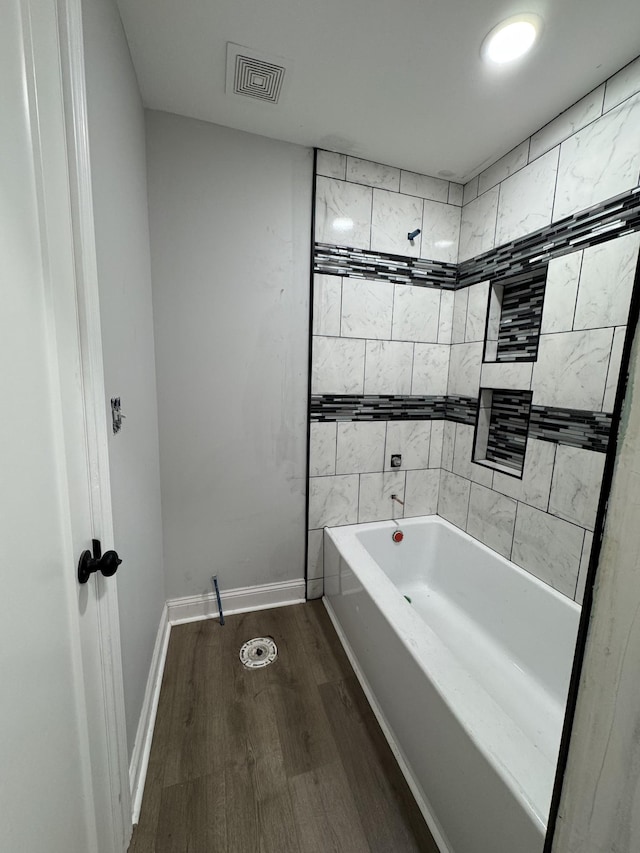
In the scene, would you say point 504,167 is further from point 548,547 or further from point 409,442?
point 548,547

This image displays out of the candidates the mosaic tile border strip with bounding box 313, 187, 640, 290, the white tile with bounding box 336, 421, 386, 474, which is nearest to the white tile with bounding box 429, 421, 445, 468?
the white tile with bounding box 336, 421, 386, 474

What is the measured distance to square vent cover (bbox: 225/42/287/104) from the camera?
1231mm

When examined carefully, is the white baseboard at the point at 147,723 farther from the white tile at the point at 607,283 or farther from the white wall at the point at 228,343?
the white tile at the point at 607,283

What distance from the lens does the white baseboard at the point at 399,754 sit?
1017mm

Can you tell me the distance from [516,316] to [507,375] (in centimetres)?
34

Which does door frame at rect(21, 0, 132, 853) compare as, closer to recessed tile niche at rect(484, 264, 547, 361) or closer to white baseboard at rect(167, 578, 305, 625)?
white baseboard at rect(167, 578, 305, 625)

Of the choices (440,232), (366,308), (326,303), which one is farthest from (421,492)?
(440,232)

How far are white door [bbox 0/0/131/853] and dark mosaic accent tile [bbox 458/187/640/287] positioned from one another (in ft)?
5.66

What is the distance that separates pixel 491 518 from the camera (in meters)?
1.80

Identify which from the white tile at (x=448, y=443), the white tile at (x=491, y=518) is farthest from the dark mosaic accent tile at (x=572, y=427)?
the white tile at (x=448, y=443)

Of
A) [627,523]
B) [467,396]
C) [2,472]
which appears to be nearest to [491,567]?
[467,396]

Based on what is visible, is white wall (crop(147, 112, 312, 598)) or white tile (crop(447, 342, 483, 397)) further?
white tile (crop(447, 342, 483, 397))

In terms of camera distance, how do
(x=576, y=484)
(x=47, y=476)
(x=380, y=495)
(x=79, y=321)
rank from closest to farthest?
(x=47, y=476)
(x=79, y=321)
(x=576, y=484)
(x=380, y=495)

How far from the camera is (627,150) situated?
121 cm
